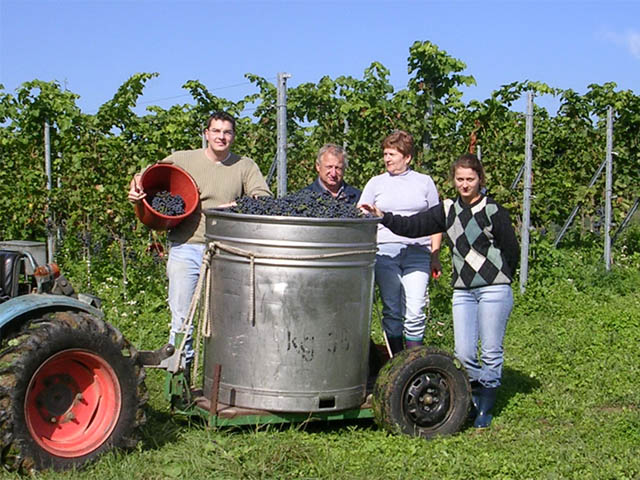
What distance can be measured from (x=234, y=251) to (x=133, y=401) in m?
0.86

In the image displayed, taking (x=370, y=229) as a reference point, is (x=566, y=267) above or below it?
below

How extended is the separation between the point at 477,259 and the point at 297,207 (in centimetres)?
114

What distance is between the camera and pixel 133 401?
13.2ft

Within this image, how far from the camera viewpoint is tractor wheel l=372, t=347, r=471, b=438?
14.6 ft

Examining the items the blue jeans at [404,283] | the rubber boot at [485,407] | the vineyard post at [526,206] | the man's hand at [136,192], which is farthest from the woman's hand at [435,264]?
the vineyard post at [526,206]

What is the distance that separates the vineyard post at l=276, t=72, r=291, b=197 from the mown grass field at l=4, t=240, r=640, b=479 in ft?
5.27

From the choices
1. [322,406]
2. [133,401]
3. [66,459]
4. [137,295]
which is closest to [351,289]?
[322,406]

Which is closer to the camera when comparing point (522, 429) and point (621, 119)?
point (522, 429)

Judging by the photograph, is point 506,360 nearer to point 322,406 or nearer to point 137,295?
point 322,406

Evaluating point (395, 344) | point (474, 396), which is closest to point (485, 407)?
point (474, 396)

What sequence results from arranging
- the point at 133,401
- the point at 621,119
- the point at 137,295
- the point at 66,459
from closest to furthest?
the point at 66,459, the point at 133,401, the point at 137,295, the point at 621,119

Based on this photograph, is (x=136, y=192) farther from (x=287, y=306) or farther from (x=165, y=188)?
(x=287, y=306)

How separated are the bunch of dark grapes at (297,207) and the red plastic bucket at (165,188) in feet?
0.97

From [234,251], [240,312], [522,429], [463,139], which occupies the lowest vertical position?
[522,429]
